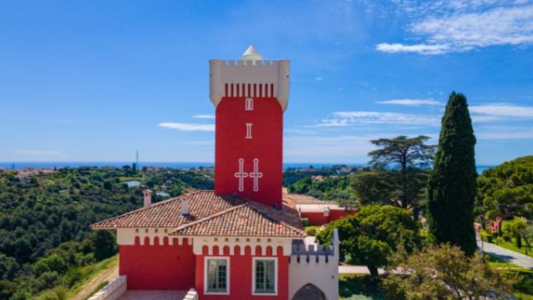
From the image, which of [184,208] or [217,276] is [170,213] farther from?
[217,276]

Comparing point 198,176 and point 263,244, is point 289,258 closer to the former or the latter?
point 263,244

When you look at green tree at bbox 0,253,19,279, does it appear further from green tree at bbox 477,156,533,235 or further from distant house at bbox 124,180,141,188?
green tree at bbox 477,156,533,235

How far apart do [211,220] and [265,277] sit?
3113mm

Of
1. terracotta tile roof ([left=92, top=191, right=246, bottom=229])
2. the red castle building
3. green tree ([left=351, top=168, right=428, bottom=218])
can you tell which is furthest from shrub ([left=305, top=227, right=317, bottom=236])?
terracotta tile roof ([left=92, top=191, right=246, bottom=229])

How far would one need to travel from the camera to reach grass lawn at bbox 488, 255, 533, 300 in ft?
70.9

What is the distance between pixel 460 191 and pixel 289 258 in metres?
13.2

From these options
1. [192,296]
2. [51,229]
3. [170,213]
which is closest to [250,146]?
[170,213]

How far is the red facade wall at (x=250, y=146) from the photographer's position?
20.6 metres

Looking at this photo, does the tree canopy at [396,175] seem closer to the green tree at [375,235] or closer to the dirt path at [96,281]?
the green tree at [375,235]

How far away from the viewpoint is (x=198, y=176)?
104 metres

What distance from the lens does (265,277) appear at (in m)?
15.2

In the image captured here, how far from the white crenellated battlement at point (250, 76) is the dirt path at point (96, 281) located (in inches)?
621

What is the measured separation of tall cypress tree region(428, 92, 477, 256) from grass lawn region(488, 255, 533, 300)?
108 inches

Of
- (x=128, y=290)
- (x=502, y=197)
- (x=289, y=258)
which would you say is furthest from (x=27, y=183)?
(x=502, y=197)
